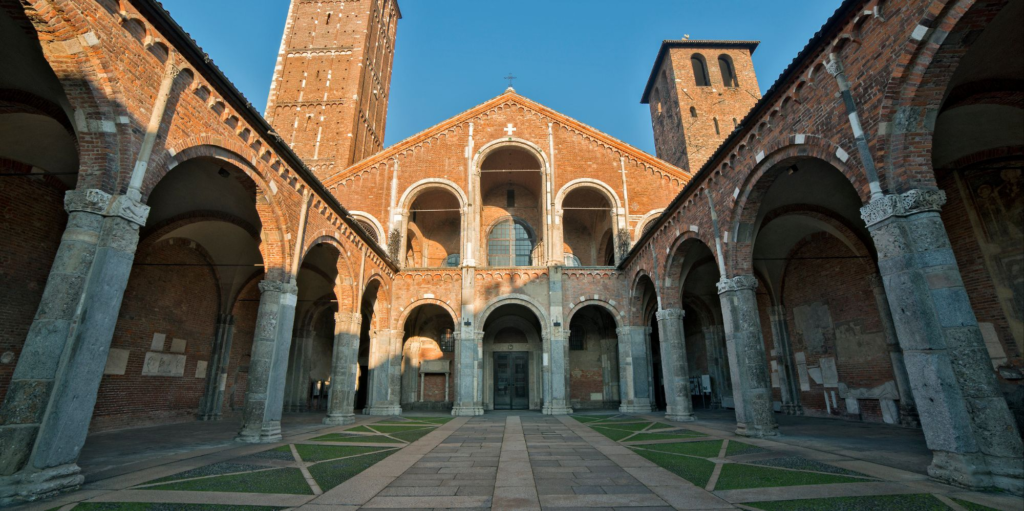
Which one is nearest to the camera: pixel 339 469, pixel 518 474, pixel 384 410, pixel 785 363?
pixel 518 474

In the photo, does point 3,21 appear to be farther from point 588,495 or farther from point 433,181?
point 433,181

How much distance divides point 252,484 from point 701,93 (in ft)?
102

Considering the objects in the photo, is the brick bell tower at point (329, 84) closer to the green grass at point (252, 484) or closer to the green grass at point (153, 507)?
the green grass at point (252, 484)

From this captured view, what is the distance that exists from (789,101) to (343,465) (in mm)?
9840

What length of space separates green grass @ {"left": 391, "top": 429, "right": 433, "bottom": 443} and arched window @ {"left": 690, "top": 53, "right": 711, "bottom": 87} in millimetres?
28831

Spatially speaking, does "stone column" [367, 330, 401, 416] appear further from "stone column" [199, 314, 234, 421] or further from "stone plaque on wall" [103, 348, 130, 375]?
"stone plaque on wall" [103, 348, 130, 375]

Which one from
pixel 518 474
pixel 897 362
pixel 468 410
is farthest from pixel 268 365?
pixel 897 362

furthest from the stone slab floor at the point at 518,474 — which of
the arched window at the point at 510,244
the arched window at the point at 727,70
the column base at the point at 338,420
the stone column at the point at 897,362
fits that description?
the arched window at the point at 727,70

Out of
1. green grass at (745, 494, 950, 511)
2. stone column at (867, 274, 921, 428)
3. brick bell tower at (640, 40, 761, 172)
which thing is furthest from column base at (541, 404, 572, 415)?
brick bell tower at (640, 40, 761, 172)

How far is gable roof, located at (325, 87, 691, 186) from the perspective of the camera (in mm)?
19922

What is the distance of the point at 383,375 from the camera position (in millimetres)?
16438

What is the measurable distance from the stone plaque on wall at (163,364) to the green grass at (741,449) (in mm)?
15214

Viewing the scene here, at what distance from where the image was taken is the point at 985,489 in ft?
14.8

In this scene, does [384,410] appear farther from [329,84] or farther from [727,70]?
[727,70]
